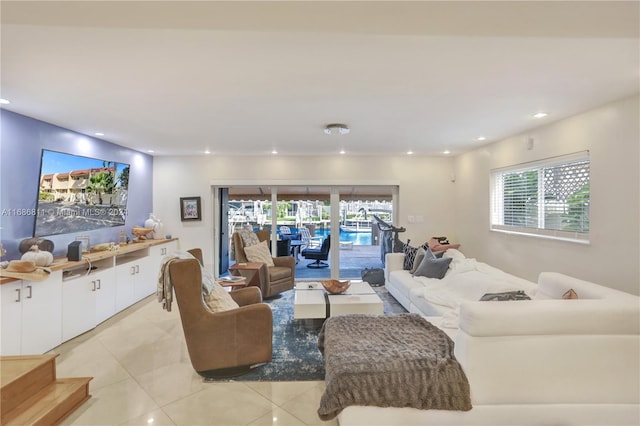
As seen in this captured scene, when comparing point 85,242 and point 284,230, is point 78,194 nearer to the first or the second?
point 85,242

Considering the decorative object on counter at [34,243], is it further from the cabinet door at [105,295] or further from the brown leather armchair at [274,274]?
the brown leather armchair at [274,274]

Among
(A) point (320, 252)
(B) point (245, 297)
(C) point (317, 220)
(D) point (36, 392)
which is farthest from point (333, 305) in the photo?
(C) point (317, 220)

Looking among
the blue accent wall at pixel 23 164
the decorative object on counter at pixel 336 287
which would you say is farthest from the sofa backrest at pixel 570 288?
the blue accent wall at pixel 23 164

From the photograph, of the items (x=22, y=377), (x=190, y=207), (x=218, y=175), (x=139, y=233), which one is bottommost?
(x=22, y=377)

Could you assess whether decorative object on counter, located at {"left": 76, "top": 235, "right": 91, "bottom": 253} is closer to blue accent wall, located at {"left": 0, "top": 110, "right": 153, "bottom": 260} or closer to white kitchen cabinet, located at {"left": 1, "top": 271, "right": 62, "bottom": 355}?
blue accent wall, located at {"left": 0, "top": 110, "right": 153, "bottom": 260}

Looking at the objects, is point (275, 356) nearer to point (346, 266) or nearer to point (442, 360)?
point (442, 360)

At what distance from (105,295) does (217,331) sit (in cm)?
222

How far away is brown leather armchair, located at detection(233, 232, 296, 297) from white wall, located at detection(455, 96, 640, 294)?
3288 millimetres

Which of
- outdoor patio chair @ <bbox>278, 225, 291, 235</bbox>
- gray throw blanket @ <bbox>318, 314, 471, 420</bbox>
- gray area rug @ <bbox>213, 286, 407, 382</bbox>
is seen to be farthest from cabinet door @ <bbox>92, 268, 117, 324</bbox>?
gray throw blanket @ <bbox>318, 314, 471, 420</bbox>

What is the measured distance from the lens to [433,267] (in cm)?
387

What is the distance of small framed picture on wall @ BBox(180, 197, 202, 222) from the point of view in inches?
219

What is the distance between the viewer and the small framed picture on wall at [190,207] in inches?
219

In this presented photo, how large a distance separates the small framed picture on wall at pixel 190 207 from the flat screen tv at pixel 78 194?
0.99 meters

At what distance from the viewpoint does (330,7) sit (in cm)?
137
